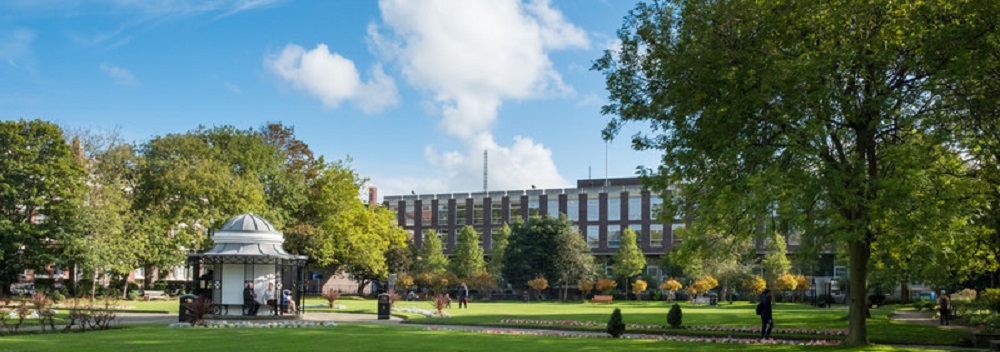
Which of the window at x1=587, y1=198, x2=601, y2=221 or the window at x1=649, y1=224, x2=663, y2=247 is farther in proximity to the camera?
the window at x1=587, y1=198, x2=601, y2=221

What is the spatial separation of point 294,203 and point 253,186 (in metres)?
5.23

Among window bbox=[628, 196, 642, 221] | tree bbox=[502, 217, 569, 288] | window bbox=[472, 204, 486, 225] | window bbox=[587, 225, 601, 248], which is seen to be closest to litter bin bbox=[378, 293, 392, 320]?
tree bbox=[502, 217, 569, 288]

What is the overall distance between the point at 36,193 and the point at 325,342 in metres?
37.5

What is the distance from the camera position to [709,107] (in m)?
21.9

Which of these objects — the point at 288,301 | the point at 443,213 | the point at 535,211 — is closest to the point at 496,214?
the point at 443,213

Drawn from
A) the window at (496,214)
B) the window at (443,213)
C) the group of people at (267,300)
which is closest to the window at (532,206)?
the window at (496,214)

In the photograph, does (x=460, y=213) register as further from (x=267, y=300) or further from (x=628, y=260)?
(x=267, y=300)

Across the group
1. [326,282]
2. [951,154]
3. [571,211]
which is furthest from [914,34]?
[326,282]

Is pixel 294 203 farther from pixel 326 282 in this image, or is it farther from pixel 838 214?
pixel 838 214

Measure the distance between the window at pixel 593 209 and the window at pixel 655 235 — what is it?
241 inches

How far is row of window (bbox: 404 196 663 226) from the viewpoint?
3612 inches

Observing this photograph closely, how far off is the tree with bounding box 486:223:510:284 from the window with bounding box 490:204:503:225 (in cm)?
1026

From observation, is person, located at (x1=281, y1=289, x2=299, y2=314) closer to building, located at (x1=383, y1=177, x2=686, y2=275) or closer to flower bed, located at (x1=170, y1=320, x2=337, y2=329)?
flower bed, located at (x1=170, y1=320, x2=337, y2=329)

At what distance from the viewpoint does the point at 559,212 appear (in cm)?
9038
